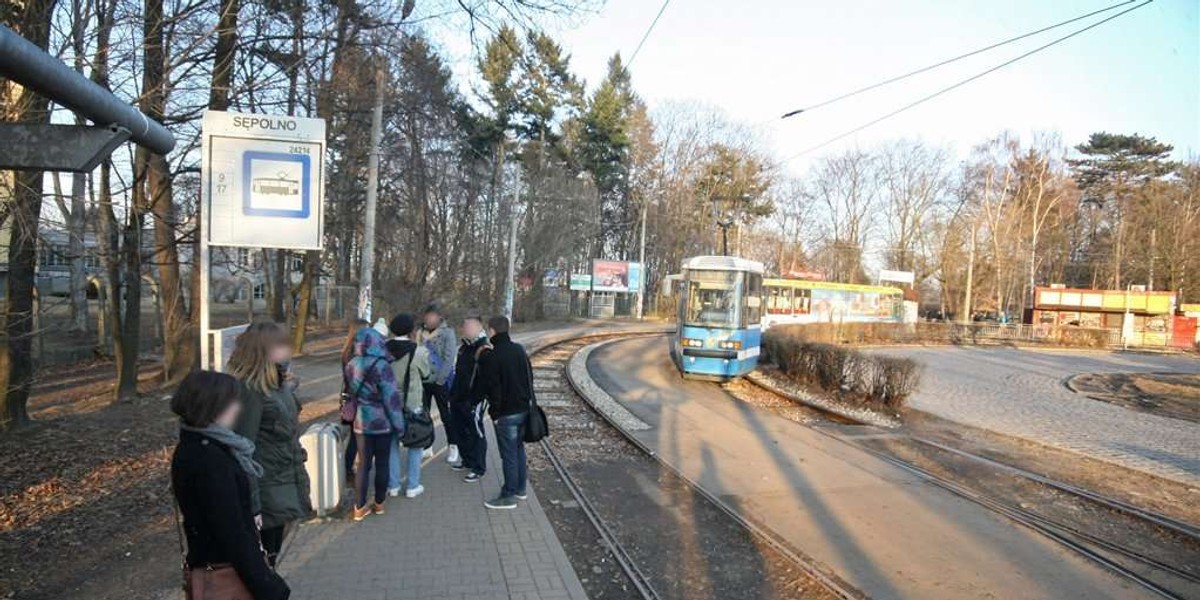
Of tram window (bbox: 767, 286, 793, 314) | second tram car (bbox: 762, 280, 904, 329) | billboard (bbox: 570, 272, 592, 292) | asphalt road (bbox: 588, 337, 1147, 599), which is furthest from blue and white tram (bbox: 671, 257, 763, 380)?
billboard (bbox: 570, 272, 592, 292)

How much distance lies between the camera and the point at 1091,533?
6.50 metres

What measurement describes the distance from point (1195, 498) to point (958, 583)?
534 centimetres

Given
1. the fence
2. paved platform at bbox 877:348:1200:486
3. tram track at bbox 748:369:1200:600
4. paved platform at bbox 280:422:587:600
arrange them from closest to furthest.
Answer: paved platform at bbox 280:422:587:600 → tram track at bbox 748:369:1200:600 → paved platform at bbox 877:348:1200:486 → the fence

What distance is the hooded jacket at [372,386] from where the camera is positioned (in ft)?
18.1

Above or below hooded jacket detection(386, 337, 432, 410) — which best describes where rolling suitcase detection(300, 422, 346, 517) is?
below

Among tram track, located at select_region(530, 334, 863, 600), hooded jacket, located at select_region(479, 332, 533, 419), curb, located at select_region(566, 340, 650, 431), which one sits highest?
hooded jacket, located at select_region(479, 332, 533, 419)

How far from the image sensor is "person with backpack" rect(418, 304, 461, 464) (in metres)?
7.47

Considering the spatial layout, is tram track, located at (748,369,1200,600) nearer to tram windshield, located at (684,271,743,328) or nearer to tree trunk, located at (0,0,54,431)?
tram windshield, located at (684,271,743,328)

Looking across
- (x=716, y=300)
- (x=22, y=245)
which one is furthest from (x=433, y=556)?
(x=716, y=300)

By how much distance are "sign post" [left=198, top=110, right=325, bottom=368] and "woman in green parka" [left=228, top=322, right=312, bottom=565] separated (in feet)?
11.2

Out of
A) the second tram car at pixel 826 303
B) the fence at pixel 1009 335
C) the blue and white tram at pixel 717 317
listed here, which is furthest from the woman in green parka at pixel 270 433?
the fence at pixel 1009 335

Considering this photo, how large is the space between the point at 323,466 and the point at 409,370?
108cm

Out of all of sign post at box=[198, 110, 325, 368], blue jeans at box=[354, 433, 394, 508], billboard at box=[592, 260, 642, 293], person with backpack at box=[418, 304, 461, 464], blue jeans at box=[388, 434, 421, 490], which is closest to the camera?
blue jeans at box=[354, 433, 394, 508]

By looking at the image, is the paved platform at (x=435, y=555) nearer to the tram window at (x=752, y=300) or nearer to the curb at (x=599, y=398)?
the curb at (x=599, y=398)
